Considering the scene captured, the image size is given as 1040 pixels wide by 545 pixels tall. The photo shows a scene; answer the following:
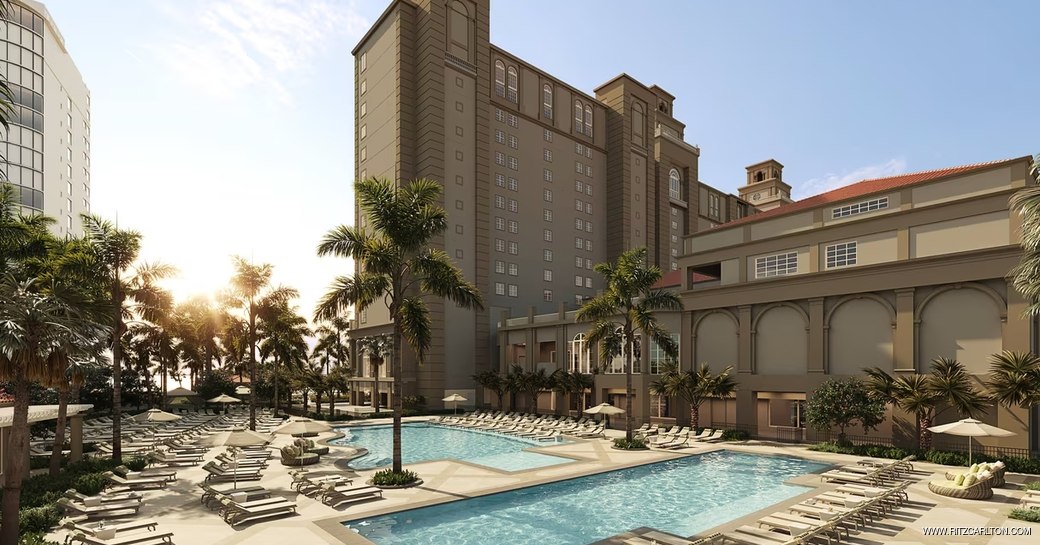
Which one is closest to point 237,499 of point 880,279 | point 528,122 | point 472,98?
point 880,279

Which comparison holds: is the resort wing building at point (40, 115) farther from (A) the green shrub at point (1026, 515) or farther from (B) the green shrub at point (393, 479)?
(A) the green shrub at point (1026, 515)

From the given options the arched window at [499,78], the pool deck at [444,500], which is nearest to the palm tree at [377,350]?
the pool deck at [444,500]

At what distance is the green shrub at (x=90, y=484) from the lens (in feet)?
64.3

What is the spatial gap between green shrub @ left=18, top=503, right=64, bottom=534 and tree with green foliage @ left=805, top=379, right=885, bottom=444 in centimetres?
3093

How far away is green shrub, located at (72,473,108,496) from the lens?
771 inches

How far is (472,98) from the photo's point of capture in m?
61.1

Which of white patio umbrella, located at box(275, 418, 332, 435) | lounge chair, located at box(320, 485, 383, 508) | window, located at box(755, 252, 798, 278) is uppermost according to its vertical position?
window, located at box(755, 252, 798, 278)

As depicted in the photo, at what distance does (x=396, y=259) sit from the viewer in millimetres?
21875

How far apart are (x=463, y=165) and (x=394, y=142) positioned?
7515 millimetres

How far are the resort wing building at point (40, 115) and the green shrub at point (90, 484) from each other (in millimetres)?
61426

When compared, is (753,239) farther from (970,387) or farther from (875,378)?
(970,387)

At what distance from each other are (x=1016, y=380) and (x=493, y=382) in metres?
38.0

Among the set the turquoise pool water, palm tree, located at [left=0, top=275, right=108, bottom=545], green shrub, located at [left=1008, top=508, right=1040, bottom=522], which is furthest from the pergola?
green shrub, located at [left=1008, top=508, right=1040, bottom=522]

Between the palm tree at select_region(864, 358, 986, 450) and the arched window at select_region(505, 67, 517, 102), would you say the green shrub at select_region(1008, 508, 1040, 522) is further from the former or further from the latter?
the arched window at select_region(505, 67, 517, 102)
